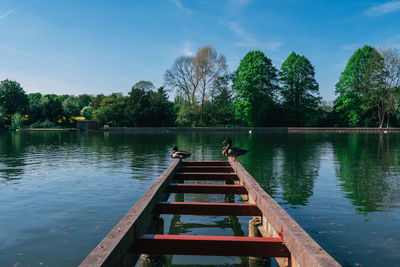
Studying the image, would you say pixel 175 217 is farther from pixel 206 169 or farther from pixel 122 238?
pixel 122 238

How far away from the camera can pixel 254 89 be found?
64.7 m

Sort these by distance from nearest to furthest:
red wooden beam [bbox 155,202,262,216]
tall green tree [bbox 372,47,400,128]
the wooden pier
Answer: the wooden pier < red wooden beam [bbox 155,202,262,216] < tall green tree [bbox 372,47,400,128]

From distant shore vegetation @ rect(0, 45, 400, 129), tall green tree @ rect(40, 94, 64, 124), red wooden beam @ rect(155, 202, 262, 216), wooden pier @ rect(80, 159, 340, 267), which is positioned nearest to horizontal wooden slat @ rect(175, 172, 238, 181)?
wooden pier @ rect(80, 159, 340, 267)

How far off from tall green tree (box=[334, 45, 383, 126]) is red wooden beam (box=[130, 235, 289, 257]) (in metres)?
68.2

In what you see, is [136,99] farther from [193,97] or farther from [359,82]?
[359,82]

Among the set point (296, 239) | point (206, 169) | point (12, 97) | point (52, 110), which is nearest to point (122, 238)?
point (296, 239)

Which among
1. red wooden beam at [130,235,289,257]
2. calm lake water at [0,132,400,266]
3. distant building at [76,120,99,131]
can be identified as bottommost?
calm lake water at [0,132,400,266]

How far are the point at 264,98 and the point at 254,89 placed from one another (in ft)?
10.4

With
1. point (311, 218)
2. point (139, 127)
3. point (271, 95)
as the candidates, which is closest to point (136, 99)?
point (139, 127)

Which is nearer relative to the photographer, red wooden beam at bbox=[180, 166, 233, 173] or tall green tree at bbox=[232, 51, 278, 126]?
red wooden beam at bbox=[180, 166, 233, 173]

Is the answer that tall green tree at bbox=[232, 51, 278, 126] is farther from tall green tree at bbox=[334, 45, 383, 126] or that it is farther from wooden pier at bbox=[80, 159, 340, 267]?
wooden pier at bbox=[80, 159, 340, 267]

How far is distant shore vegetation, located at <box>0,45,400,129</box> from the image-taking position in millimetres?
63719

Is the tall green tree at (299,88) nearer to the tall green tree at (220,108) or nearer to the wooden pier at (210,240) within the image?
the tall green tree at (220,108)

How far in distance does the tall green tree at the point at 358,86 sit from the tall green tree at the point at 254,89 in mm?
15195
